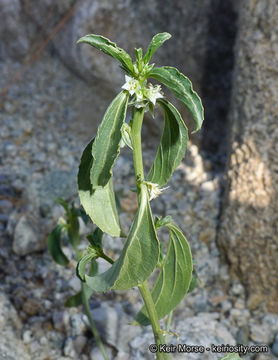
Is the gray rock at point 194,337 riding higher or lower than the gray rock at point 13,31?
lower

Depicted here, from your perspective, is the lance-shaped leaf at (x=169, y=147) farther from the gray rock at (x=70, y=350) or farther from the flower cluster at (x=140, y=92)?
the gray rock at (x=70, y=350)

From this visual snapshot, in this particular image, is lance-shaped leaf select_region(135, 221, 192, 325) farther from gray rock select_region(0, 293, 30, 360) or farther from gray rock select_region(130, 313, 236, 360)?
gray rock select_region(0, 293, 30, 360)

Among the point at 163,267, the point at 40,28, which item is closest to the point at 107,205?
the point at 163,267

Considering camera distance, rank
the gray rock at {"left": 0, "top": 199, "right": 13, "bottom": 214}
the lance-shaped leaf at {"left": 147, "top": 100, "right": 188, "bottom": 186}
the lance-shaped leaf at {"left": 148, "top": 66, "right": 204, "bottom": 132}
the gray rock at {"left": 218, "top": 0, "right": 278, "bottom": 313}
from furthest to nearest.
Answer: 1. the gray rock at {"left": 0, "top": 199, "right": 13, "bottom": 214}
2. the gray rock at {"left": 218, "top": 0, "right": 278, "bottom": 313}
3. the lance-shaped leaf at {"left": 147, "top": 100, "right": 188, "bottom": 186}
4. the lance-shaped leaf at {"left": 148, "top": 66, "right": 204, "bottom": 132}

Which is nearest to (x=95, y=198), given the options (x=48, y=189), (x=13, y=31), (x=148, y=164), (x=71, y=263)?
(x=71, y=263)

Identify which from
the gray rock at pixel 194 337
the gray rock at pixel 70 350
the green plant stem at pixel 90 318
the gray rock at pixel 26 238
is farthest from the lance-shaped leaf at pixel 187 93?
the gray rock at pixel 26 238

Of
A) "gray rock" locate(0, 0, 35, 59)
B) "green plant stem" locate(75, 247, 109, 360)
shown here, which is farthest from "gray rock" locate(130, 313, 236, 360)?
"gray rock" locate(0, 0, 35, 59)

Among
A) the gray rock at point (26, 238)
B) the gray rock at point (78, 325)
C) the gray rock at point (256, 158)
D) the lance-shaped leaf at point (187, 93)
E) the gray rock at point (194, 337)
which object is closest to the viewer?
the lance-shaped leaf at point (187, 93)
